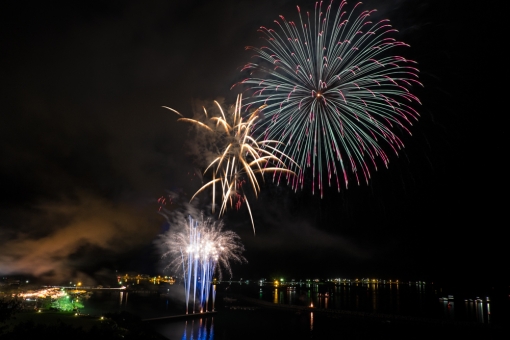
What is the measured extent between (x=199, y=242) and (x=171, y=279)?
5490 inches

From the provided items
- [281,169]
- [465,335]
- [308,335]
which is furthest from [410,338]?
[281,169]

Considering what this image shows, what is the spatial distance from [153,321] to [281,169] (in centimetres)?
2051

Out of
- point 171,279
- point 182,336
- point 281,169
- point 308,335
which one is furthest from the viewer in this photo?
point 171,279

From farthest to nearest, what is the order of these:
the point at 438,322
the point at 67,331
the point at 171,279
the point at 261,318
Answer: the point at 171,279, the point at 261,318, the point at 438,322, the point at 67,331

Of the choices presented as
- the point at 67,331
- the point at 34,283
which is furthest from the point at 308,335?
the point at 34,283

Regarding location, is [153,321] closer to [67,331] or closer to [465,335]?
[67,331]

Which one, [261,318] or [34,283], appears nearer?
[261,318]

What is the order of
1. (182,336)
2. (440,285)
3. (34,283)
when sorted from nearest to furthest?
(182,336)
(34,283)
(440,285)

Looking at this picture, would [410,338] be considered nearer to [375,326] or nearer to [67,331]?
[375,326]

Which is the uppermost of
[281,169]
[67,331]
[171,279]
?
[281,169]

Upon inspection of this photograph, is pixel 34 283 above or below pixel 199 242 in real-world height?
below

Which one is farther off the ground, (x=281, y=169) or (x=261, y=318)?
(x=281, y=169)

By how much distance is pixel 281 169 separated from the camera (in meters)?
20.4

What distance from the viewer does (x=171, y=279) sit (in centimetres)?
16012
